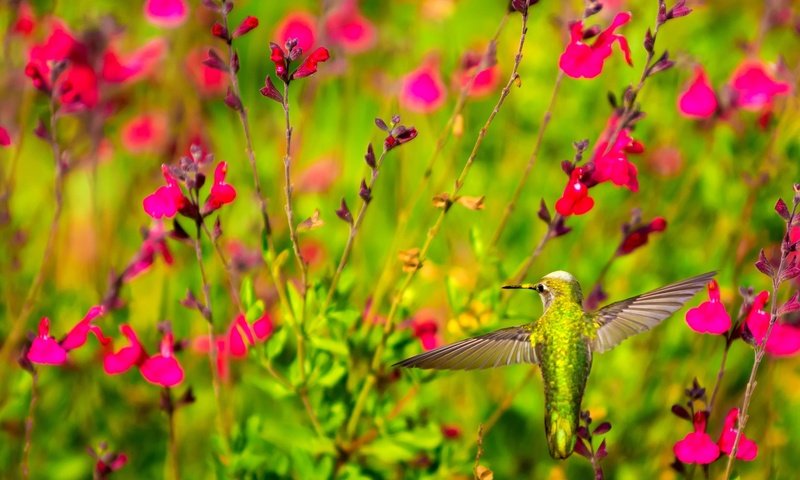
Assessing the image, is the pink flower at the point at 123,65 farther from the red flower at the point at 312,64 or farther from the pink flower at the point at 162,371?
the red flower at the point at 312,64

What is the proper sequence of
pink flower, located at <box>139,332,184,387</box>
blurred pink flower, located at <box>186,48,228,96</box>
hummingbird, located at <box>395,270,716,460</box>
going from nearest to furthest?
hummingbird, located at <box>395,270,716,460</box> < pink flower, located at <box>139,332,184,387</box> < blurred pink flower, located at <box>186,48,228,96</box>

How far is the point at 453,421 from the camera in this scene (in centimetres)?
279

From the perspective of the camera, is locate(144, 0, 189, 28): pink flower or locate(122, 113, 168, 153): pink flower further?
locate(122, 113, 168, 153): pink flower

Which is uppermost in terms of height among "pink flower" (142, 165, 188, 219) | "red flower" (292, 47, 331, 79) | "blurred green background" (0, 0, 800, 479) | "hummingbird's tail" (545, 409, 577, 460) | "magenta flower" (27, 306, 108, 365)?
"red flower" (292, 47, 331, 79)

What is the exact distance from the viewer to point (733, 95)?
9.59 ft

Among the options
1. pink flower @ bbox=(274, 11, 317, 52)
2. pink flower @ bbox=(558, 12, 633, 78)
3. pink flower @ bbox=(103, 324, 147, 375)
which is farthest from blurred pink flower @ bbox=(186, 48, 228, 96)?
pink flower @ bbox=(558, 12, 633, 78)

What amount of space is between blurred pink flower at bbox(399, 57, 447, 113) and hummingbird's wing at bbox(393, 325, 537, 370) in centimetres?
181

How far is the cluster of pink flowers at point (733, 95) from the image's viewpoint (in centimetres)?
283

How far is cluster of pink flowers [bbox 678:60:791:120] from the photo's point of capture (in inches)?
111

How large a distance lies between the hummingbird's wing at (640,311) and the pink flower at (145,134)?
2201mm

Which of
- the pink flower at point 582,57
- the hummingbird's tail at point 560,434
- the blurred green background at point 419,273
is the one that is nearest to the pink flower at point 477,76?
the blurred green background at point 419,273

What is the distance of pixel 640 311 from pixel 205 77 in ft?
7.90

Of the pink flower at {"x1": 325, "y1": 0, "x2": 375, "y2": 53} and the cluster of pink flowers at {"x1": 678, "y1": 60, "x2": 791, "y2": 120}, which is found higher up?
the cluster of pink flowers at {"x1": 678, "y1": 60, "x2": 791, "y2": 120}

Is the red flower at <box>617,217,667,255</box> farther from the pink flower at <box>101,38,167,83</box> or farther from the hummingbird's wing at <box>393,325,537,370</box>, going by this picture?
the pink flower at <box>101,38,167,83</box>
